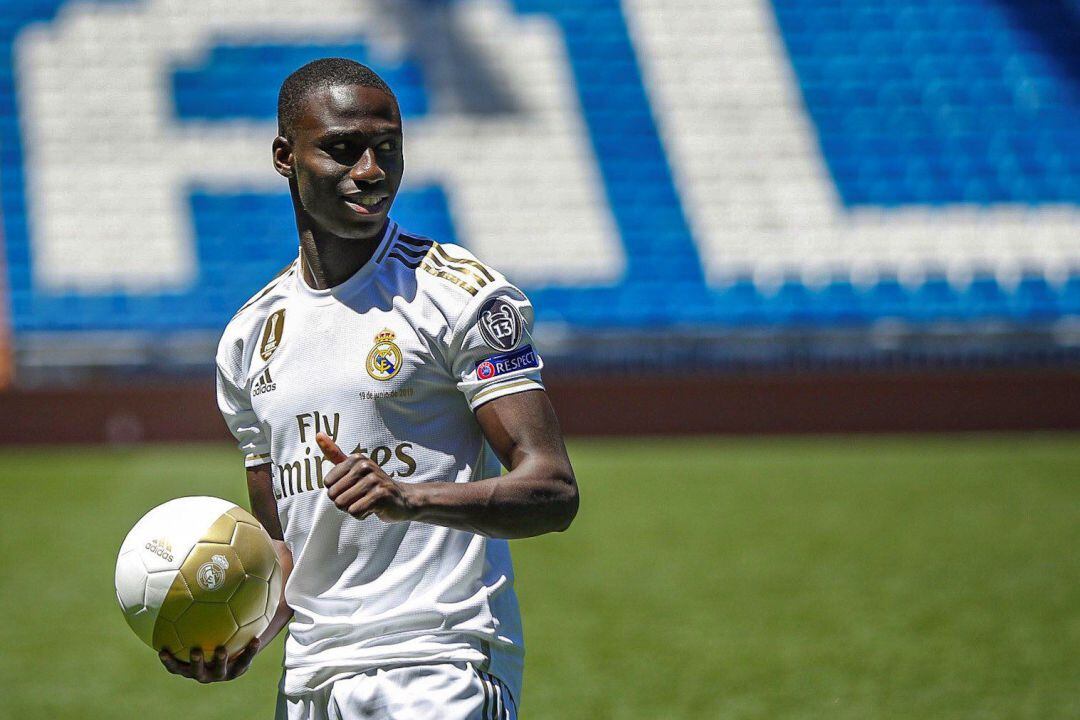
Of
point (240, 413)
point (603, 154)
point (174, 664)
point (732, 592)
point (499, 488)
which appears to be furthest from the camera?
point (603, 154)

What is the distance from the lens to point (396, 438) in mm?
2340

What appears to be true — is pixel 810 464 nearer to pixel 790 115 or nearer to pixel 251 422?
pixel 790 115

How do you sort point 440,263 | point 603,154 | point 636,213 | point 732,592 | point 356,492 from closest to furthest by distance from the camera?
point 356,492, point 440,263, point 732,592, point 636,213, point 603,154

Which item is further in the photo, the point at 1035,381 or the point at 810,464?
the point at 1035,381

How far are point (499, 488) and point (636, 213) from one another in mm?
13296

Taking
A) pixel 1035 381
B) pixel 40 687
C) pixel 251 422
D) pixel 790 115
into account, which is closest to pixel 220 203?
pixel 790 115

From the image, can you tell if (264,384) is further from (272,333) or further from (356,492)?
(356,492)

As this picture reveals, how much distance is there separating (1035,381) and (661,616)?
25.0 feet

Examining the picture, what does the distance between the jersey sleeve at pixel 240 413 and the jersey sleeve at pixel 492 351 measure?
48 centimetres

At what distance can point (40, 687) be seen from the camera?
6.00m

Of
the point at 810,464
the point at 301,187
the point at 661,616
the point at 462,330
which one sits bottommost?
the point at 810,464

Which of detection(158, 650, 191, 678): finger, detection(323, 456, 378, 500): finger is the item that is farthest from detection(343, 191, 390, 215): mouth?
detection(158, 650, 191, 678): finger

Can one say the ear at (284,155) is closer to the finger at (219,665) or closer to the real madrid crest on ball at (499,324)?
Answer: the real madrid crest on ball at (499,324)

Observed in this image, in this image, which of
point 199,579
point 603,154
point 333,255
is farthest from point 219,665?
point 603,154
